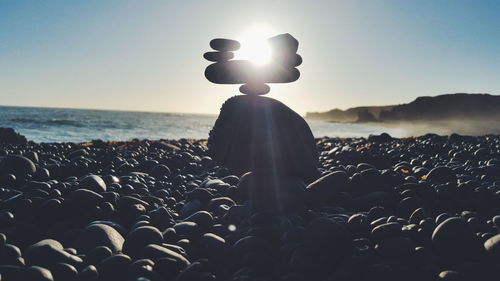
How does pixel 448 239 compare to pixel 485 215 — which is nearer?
pixel 448 239

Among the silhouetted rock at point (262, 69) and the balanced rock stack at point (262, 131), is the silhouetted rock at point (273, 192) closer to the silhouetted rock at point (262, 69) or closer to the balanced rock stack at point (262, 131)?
the balanced rock stack at point (262, 131)

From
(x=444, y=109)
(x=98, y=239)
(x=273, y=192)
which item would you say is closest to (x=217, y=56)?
(x=273, y=192)

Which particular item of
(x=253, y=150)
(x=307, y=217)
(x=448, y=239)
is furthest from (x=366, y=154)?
(x=448, y=239)

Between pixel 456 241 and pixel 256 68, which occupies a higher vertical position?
pixel 256 68

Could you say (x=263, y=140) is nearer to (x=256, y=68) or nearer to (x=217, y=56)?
(x=256, y=68)

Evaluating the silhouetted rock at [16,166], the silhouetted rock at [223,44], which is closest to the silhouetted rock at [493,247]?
the silhouetted rock at [223,44]

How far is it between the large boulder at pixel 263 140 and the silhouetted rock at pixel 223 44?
97 centimetres

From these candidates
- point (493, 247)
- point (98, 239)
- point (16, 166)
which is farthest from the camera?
point (16, 166)

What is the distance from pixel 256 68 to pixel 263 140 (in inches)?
58.2

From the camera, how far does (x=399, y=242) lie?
288cm

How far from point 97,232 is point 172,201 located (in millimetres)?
1900

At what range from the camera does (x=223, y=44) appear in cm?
617

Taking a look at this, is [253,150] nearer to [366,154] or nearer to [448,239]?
[448,239]

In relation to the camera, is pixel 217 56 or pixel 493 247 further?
pixel 217 56
